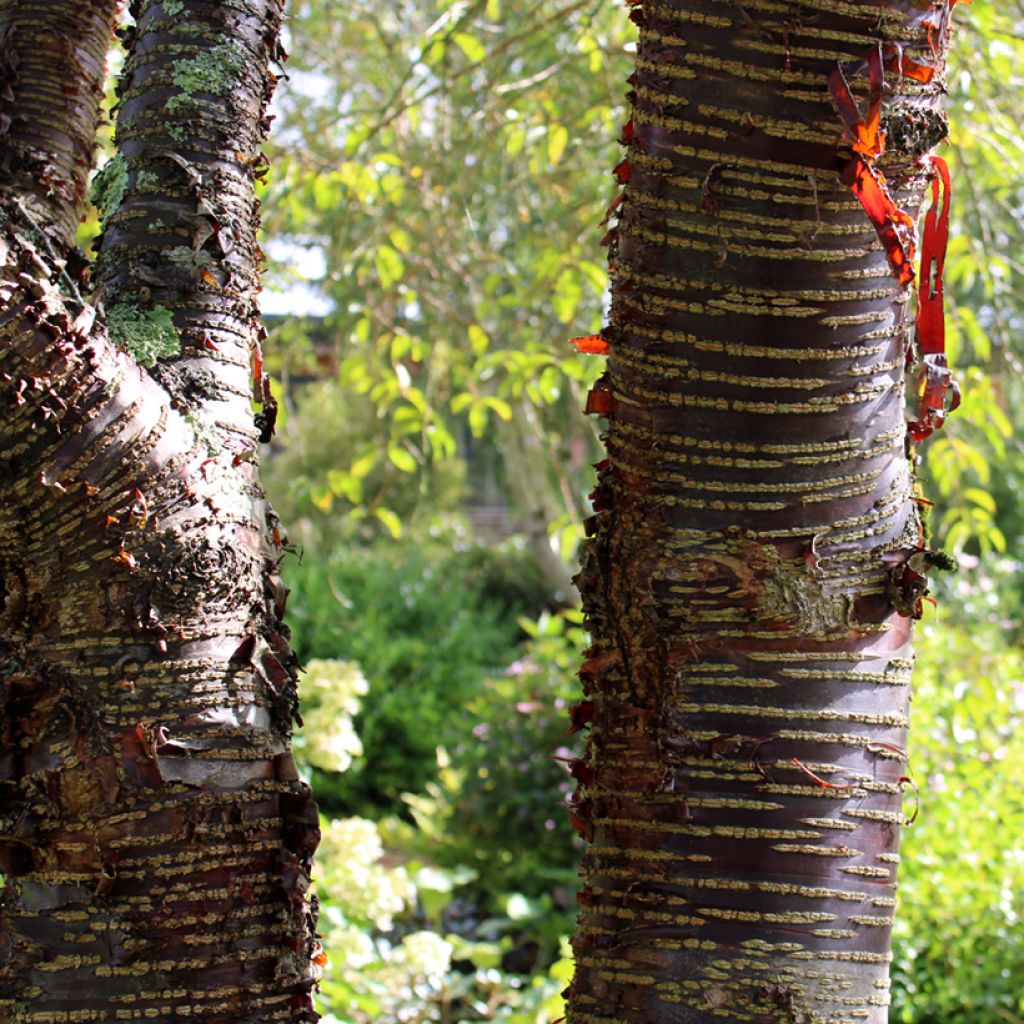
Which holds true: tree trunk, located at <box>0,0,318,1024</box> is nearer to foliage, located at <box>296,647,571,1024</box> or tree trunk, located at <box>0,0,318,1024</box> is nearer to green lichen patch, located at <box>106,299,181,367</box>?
green lichen patch, located at <box>106,299,181,367</box>

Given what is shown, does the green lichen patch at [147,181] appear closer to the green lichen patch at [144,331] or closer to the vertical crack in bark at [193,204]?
the vertical crack in bark at [193,204]

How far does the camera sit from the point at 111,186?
1.25 m

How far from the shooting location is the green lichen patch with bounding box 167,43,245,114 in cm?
122

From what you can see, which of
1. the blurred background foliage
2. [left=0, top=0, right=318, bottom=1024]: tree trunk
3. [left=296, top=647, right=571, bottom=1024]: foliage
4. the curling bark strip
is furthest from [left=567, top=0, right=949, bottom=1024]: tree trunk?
[left=296, top=647, right=571, bottom=1024]: foliage

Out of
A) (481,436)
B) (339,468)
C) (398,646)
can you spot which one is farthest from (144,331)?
(339,468)

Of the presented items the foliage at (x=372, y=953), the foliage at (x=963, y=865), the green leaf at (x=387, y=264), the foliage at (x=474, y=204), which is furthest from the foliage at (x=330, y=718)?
the foliage at (x=963, y=865)

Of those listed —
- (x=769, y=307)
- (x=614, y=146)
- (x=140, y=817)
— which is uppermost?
(x=614, y=146)

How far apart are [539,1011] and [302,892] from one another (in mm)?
2408

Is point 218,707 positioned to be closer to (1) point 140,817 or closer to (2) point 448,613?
(1) point 140,817

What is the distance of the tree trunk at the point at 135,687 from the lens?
1.03 m

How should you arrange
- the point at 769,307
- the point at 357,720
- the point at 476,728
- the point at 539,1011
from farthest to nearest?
1. the point at 357,720
2. the point at 476,728
3. the point at 539,1011
4. the point at 769,307

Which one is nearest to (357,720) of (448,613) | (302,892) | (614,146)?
(448,613)

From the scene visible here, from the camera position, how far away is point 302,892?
3.74 ft

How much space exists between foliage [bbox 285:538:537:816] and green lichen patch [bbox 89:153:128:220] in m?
4.74
